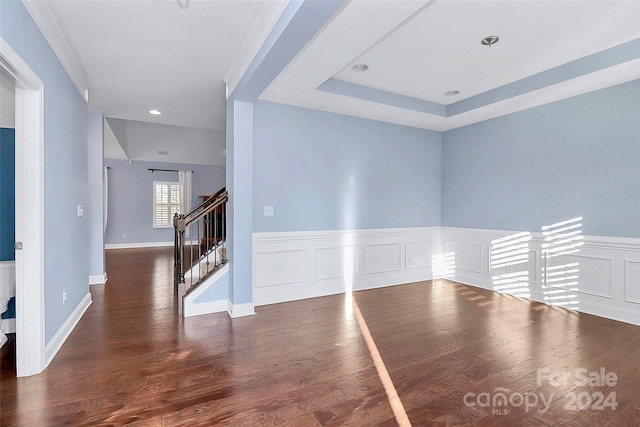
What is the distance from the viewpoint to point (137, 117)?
16.2 ft

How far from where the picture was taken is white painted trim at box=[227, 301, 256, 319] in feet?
11.2

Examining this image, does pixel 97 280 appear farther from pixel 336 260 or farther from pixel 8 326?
pixel 336 260

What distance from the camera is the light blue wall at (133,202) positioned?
8.91 metres

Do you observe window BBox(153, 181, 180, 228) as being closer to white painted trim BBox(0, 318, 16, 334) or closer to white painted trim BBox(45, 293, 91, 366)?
white painted trim BBox(45, 293, 91, 366)

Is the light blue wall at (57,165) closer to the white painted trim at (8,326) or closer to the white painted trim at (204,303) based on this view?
the white painted trim at (8,326)

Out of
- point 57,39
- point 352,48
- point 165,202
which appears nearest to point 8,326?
point 57,39

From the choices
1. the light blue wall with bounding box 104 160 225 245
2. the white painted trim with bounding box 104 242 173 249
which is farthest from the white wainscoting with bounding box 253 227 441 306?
the light blue wall with bounding box 104 160 225 245

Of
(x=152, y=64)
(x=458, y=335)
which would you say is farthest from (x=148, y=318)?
(x=458, y=335)

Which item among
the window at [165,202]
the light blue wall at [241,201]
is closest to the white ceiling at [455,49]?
the light blue wall at [241,201]

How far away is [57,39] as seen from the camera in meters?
2.55

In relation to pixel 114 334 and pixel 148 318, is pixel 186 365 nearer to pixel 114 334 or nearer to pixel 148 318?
pixel 114 334

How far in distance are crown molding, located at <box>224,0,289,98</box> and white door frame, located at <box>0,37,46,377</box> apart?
1552mm

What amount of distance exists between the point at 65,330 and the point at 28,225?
1.22m

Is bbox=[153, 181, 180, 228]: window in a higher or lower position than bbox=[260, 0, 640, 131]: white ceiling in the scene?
lower
